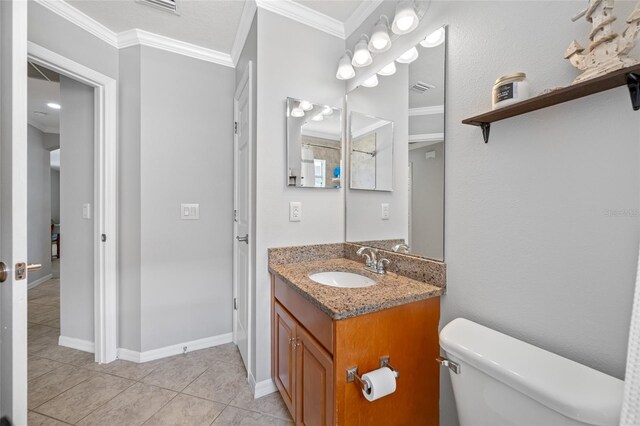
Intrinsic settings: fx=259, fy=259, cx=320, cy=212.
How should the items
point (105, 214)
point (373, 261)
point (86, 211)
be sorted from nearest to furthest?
point (373, 261) → point (105, 214) → point (86, 211)

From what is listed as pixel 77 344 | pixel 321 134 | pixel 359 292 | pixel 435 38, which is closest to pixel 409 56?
pixel 435 38

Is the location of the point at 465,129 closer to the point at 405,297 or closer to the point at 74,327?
the point at 405,297

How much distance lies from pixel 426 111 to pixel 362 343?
3.56 feet

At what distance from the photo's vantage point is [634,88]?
64 cm

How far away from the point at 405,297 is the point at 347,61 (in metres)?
1.44

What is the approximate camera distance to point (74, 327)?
2.15 meters

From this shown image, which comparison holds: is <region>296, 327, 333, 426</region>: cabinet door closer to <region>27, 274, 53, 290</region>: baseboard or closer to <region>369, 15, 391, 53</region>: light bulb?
<region>369, 15, 391, 53</region>: light bulb

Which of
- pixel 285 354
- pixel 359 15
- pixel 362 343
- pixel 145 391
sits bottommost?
pixel 145 391

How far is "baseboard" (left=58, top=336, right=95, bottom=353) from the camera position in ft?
6.94

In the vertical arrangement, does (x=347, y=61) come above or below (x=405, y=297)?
above

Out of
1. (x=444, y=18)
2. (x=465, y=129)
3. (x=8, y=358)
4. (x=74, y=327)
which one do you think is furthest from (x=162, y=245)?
(x=444, y=18)

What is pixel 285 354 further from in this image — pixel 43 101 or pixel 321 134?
pixel 43 101

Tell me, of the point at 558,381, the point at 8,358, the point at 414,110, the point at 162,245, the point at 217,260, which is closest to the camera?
the point at 558,381

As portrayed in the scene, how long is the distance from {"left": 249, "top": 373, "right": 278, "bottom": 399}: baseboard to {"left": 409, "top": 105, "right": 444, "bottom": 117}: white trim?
1807 millimetres
